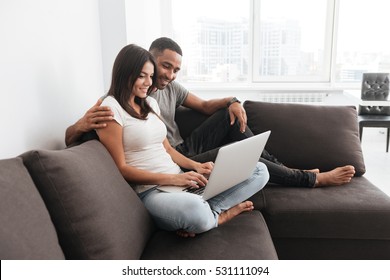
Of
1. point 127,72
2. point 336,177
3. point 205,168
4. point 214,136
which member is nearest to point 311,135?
point 336,177

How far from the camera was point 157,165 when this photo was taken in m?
1.51

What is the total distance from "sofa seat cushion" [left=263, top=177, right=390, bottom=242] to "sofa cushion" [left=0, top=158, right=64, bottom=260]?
1000 millimetres

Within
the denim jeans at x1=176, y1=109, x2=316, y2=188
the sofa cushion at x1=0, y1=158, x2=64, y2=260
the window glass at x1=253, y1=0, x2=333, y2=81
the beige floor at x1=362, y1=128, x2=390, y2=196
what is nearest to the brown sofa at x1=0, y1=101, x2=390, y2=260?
the sofa cushion at x1=0, y1=158, x2=64, y2=260

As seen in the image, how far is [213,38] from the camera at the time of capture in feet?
14.6

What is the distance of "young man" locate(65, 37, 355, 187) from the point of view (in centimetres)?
178

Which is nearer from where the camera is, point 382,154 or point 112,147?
point 112,147

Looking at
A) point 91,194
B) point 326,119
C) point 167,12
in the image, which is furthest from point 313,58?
point 91,194

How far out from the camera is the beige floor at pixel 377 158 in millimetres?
2892

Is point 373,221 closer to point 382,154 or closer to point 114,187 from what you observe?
point 114,187

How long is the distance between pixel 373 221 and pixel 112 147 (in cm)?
115

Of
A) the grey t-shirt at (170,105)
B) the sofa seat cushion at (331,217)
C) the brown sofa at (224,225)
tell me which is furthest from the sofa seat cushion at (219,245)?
the grey t-shirt at (170,105)

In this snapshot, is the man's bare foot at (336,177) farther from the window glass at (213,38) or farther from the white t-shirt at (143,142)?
the window glass at (213,38)

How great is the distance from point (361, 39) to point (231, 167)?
3709mm
